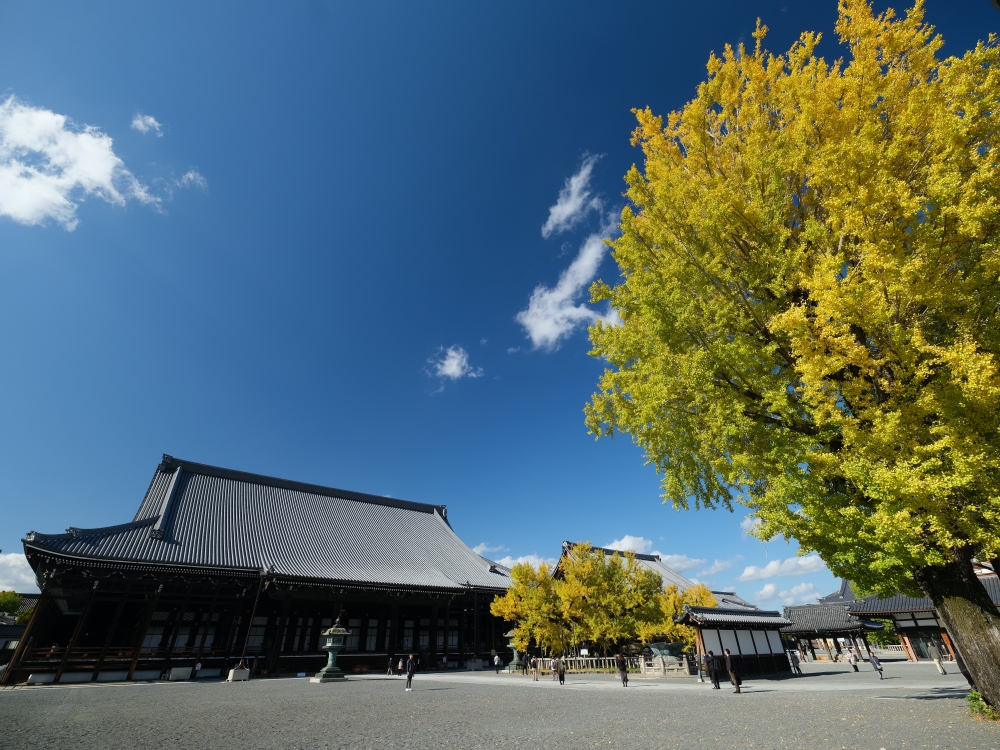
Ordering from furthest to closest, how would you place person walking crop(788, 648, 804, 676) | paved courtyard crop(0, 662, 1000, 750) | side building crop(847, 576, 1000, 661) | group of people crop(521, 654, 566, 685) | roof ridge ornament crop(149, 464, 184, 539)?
side building crop(847, 576, 1000, 661), person walking crop(788, 648, 804, 676), roof ridge ornament crop(149, 464, 184, 539), group of people crop(521, 654, 566, 685), paved courtyard crop(0, 662, 1000, 750)

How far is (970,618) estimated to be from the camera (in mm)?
6078

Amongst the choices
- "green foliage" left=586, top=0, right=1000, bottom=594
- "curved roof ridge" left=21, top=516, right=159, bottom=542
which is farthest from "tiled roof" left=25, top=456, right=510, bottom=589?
"green foliage" left=586, top=0, right=1000, bottom=594

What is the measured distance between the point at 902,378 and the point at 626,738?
6.61 metres

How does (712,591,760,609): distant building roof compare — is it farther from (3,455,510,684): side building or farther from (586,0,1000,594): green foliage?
(586,0,1000,594): green foliage

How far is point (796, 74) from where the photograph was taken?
6977mm

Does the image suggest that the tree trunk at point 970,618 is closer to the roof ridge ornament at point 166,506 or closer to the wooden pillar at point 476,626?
the wooden pillar at point 476,626

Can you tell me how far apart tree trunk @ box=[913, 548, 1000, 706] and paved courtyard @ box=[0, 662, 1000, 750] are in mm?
719

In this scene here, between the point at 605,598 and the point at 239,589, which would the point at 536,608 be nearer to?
the point at 605,598

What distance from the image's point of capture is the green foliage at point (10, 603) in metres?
46.4

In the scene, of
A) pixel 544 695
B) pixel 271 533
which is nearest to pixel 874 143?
pixel 544 695

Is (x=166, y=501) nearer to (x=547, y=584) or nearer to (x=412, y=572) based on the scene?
(x=412, y=572)

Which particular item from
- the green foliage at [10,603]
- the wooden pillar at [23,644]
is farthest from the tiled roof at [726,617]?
the green foliage at [10,603]

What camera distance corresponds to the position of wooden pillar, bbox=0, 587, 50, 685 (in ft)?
47.1

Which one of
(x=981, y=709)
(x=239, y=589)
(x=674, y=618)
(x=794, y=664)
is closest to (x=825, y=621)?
(x=794, y=664)
